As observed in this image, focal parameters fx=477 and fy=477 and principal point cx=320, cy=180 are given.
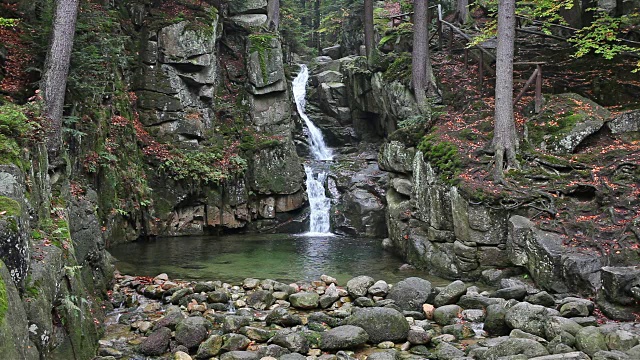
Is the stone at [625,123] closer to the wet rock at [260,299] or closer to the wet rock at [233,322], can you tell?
the wet rock at [260,299]

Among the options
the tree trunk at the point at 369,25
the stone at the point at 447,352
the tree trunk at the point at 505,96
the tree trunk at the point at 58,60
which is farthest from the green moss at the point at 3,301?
the tree trunk at the point at 369,25

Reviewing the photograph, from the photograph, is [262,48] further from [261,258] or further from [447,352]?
[447,352]

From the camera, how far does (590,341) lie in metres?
6.84

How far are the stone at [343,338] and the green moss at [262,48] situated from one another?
16.4 meters

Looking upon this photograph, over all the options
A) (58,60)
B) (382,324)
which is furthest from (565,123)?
(58,60)

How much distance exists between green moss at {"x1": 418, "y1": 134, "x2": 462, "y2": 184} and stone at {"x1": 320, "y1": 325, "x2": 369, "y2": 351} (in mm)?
5836

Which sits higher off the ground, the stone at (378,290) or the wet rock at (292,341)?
the stone at (378,290)

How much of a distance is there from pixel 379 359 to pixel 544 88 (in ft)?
42.0

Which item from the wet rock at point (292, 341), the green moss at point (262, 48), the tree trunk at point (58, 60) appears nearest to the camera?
the wet rock at point (292, 341)

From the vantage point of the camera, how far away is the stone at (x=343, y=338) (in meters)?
7.54

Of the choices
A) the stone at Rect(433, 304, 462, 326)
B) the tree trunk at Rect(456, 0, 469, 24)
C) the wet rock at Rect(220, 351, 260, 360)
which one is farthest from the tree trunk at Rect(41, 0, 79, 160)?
the tree trunk at Rect(456, 0, 469, 24)

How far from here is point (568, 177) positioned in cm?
1155

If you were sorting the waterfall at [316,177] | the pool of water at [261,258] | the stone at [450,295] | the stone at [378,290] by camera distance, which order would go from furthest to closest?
the waterfall at [316,177], the pool of water at [261,258], the stone at [378,290], the stone at [450,295]

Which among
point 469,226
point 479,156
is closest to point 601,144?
point 479,156
